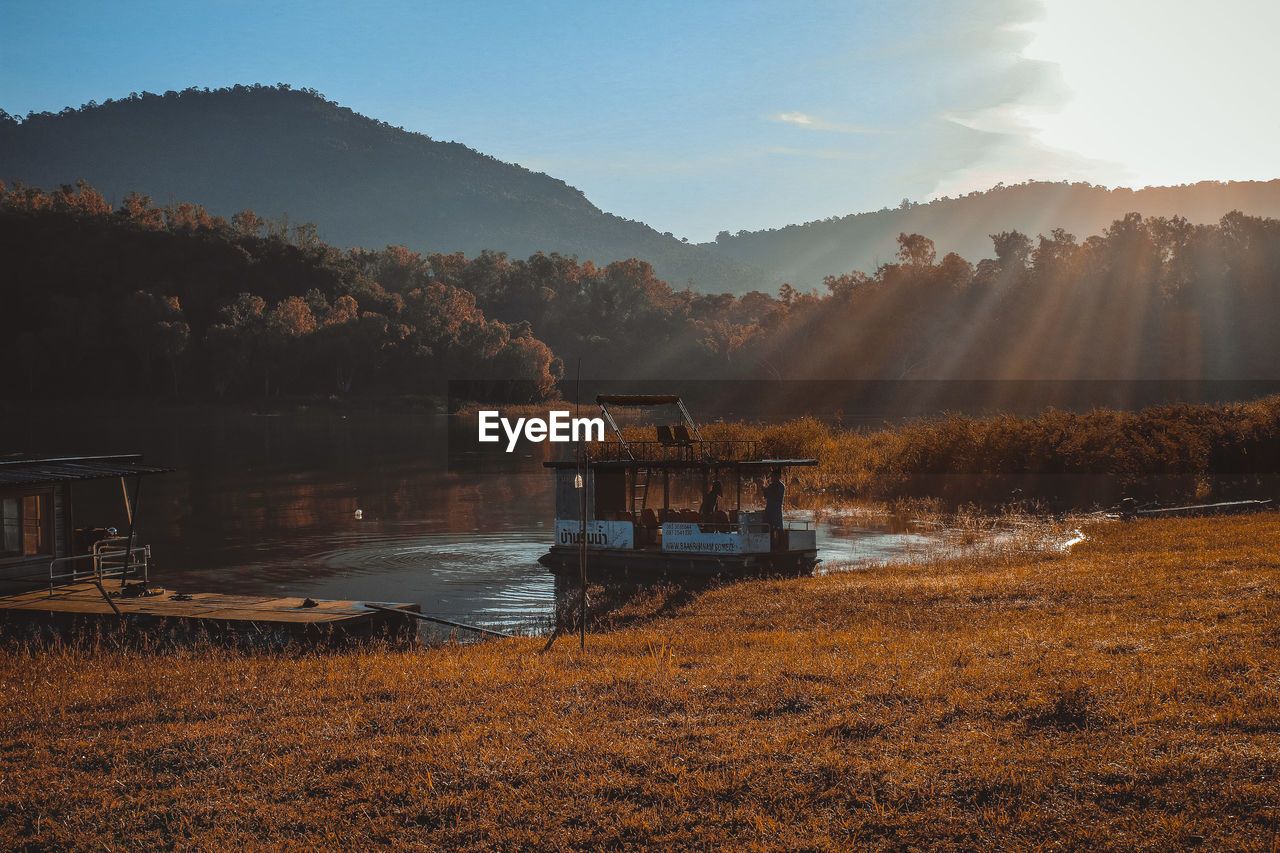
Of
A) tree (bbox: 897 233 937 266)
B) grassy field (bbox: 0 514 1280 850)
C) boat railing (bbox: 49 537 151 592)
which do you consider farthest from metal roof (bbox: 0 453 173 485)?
tree (bbox: 897 233 937 266)

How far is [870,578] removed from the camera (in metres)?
25.0

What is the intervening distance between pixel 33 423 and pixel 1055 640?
112 meters

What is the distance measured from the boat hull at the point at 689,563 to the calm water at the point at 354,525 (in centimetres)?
161

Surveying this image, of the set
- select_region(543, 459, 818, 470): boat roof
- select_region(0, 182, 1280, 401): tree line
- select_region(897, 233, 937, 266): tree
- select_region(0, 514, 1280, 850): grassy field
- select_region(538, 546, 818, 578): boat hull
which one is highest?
select_region(897, 233, 937, 266): tree

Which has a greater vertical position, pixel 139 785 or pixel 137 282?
pixel 137 282

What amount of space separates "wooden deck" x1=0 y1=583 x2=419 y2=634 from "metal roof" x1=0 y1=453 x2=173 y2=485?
8.43 ft

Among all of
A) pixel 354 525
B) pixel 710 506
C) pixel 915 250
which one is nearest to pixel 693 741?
pixel 710 506

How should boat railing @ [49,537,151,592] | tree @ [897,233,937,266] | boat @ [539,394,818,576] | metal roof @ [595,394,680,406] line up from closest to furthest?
boat railing @ [49,537,151,592] → boat @ [539,394,818,576] → metal roof @ [595,394,680,406] → tree @ [897,233,937,266]

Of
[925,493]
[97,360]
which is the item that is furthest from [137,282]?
[925,493]

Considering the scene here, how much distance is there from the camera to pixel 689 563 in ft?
92.6

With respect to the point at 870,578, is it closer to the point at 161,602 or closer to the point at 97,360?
the point at 161,602

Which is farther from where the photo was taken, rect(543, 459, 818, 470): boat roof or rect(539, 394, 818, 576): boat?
rect(543, 459, 818, 470): boat roof

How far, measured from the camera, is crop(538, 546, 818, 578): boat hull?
2762 centimetres

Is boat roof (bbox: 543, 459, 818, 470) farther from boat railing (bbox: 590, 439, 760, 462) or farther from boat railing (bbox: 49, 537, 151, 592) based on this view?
boat railing (bbox: 49, 537, 151, 592)
